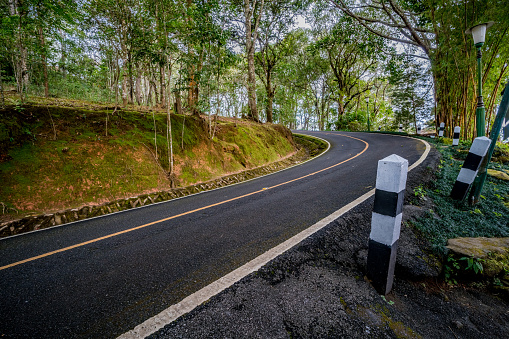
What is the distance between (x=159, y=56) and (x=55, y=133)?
153 inches

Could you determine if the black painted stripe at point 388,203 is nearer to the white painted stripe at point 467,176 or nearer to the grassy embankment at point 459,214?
the grassy embankment at point 459,214

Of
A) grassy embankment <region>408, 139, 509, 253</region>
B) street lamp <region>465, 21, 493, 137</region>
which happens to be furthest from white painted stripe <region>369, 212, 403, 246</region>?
street lamp <region>465, 21, 493, 137</region>

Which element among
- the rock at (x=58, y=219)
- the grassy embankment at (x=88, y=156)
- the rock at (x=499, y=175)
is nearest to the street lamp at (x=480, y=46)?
the rock at (x=499, y=175)

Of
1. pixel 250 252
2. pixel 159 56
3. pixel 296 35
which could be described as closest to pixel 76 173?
pixel 159 56

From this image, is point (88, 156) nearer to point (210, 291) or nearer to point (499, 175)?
point (210, 291)

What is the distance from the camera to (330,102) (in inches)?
1258

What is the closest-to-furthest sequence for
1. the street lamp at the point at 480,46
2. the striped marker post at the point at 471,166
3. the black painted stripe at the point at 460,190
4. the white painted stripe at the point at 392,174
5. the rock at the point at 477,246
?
the white painted stripe at the point at 392,174 → the rock at the point at 477,246 → the striped marker post at the point at 471,166 → the black painted stripe at the point at 460,190 → the street lamp at the point at 480,46

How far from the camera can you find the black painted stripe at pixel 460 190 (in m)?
3.49

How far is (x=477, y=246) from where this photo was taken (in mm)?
2209

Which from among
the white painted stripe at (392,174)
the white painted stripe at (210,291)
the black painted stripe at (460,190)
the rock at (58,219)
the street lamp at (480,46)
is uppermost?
the street lamp at (480,46)

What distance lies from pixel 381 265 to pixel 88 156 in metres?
7.42

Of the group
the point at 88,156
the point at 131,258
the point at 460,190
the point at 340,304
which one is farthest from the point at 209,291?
the point at 88,156

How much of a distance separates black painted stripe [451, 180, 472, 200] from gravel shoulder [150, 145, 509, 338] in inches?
82.4

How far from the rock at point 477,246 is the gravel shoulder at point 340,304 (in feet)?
0.94
